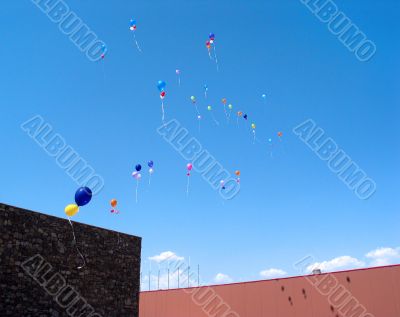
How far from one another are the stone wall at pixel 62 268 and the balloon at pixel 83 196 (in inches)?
37.9

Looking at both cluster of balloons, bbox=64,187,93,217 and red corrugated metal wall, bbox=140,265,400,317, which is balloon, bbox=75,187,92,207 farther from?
red corrugated metal wall, bbox=140,265,400,317

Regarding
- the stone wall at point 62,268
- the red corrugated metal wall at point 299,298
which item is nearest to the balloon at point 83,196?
the stone wall at point 62,268

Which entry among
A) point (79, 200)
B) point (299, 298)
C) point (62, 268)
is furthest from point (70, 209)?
point (299, 298)

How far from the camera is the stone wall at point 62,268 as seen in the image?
7.84 meters

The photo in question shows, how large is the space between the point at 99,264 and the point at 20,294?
6.77 feet

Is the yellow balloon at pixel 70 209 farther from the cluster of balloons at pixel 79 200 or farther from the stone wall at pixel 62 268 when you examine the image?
the stone wall at pixel 62 268

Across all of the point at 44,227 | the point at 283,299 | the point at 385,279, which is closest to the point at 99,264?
the point at 44,227

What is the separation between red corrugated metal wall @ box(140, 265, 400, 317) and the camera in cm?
1179

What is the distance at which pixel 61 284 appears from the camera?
8.66 metres

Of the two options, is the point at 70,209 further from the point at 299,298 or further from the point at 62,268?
the point at 299,298

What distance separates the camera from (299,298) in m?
13.3

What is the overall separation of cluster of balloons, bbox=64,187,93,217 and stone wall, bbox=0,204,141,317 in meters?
0.65

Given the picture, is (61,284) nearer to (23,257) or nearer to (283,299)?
(23,257)

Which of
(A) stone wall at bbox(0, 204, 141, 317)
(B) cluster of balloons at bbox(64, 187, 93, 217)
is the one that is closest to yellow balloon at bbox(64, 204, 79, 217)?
(B) cluster of balloons at bbox(64, 187, 93, 217)
